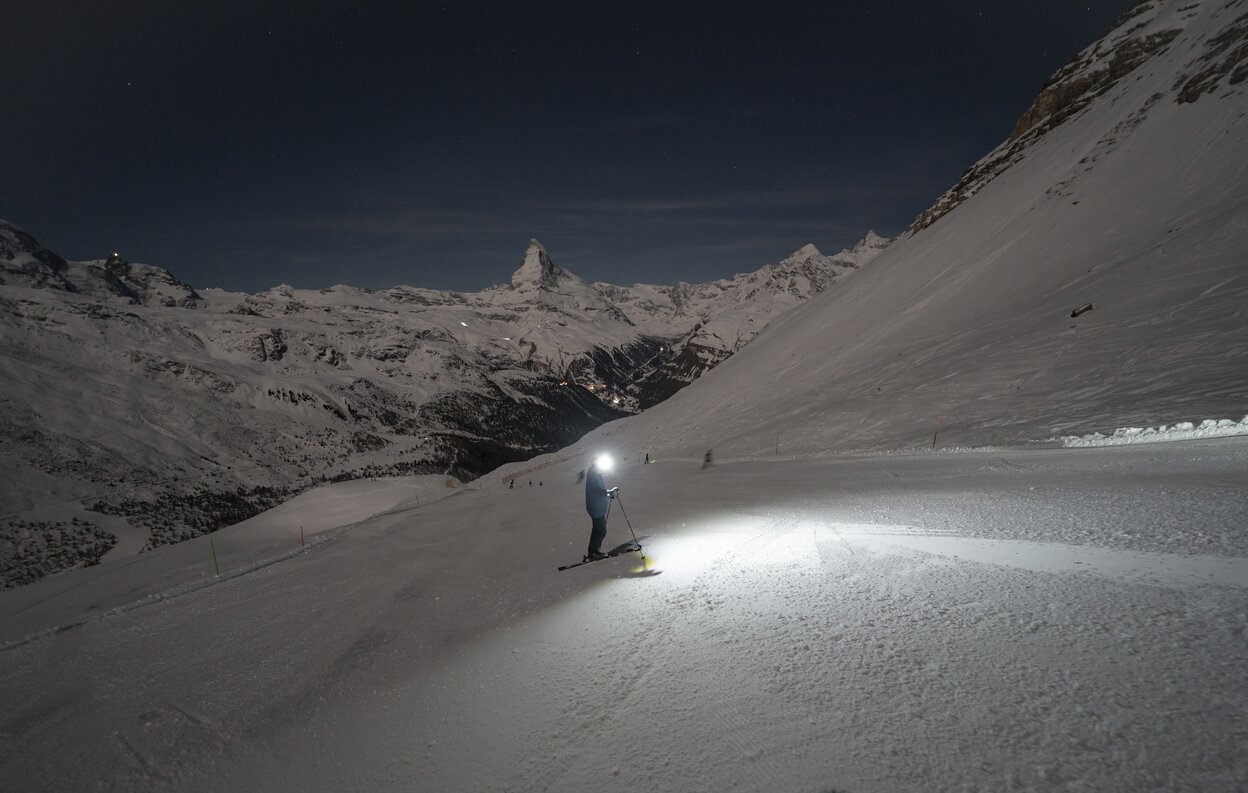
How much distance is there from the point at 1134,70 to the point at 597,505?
95.8 meters

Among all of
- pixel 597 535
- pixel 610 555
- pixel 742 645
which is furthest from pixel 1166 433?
pixel 742 645

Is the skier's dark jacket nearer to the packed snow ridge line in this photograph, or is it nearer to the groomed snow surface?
the groomed snow surface

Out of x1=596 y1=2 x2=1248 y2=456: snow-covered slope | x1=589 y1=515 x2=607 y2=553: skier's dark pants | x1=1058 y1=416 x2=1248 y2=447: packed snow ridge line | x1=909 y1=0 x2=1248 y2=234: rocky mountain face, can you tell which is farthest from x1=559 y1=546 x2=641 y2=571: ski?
x1=909 y1=0 x2=1248 y2=234: rocky mountain face

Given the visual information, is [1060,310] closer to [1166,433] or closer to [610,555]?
[1166,433]

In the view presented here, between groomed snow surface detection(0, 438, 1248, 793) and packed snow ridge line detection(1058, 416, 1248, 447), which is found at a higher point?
groomed snow surface detection(0, 438, 1248, 793)

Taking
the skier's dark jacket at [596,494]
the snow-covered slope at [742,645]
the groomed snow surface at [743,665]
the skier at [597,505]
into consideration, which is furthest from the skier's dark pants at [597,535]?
the groomed snow surface at [743,665]

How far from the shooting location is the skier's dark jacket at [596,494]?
9.38 metres

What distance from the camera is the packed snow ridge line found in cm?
1178

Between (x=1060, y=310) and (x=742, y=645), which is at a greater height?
(x=1060, y=310)

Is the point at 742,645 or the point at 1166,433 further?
the point at 1166,433

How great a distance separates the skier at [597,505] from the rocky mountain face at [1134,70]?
202 ft

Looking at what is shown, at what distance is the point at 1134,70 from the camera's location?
64.6 meters

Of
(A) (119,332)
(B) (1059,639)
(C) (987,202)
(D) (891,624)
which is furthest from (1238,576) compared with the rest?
(A) (119,332)

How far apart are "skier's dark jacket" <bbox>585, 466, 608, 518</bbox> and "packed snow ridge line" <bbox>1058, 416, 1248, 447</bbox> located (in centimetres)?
1333
